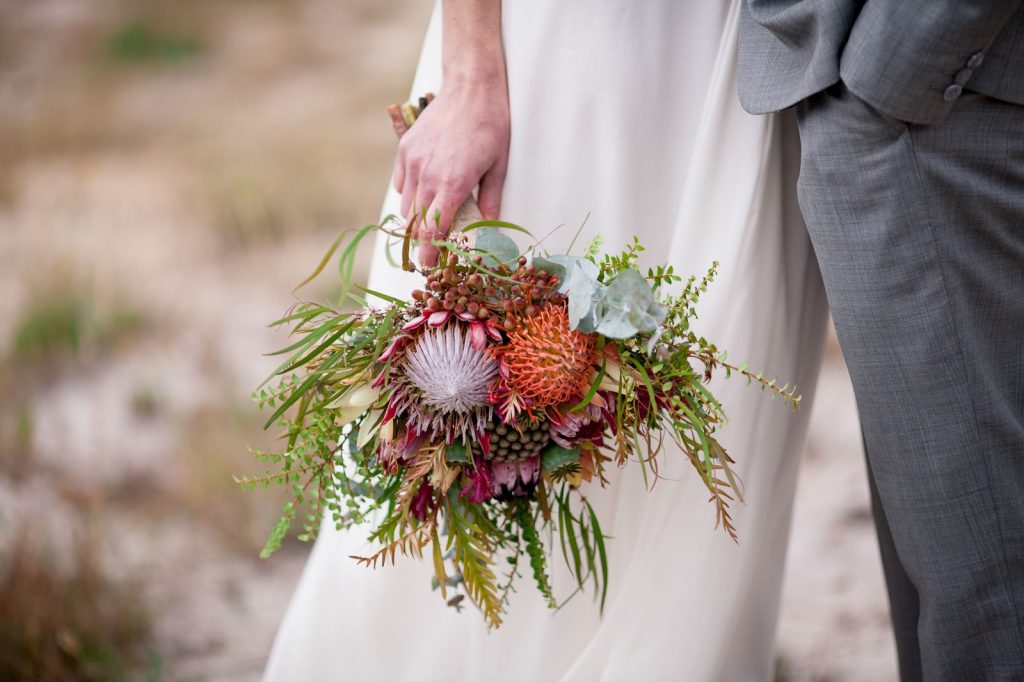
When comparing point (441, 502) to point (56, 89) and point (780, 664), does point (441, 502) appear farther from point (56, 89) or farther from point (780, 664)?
point (56, 89)

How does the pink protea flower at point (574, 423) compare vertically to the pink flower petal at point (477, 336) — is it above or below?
below

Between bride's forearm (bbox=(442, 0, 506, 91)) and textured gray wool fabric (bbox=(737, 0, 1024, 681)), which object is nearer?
textured gray wool fabric (bbox=(737, 0, 1024, 681))

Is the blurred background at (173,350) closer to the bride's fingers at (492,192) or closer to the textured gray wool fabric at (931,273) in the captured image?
the textured gray wool fabric at (931,273)

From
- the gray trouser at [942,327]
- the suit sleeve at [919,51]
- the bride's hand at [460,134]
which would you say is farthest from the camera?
the bride's hand at [460,134]

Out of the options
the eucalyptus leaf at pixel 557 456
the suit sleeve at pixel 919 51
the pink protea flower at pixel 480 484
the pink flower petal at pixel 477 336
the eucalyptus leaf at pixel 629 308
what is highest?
the suit sleeve at pixel 919 51

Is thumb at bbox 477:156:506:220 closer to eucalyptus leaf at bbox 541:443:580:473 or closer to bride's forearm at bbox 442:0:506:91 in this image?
bride's forearm at bbox 442:0:506:91

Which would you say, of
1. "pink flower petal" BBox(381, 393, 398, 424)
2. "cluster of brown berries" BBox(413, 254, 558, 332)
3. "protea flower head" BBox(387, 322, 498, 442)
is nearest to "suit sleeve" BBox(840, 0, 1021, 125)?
"cluster of brown berries" BBox(413, 254, 558, 332)

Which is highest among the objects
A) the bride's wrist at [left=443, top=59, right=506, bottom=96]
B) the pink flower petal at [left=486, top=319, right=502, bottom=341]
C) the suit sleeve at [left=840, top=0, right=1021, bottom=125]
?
the bride's wrist at [left=443, top=59, right=506, bottom=96]

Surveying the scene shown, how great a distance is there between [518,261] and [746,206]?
0.38 metres

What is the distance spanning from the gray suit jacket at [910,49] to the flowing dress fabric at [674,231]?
0.22 metres

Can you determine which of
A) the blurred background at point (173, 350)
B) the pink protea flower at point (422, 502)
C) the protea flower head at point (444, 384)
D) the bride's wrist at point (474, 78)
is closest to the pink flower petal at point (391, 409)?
the protea flower head at point (444, 384)

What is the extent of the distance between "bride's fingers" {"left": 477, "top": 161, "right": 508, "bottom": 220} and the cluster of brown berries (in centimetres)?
25

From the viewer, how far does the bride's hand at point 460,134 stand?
4.02ft

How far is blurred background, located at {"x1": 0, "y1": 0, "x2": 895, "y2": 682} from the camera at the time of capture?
1995 millimetres
